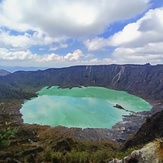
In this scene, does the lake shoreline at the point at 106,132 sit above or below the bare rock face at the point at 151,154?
below

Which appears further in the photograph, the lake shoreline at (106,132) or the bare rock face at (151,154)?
the lake shoreline at (106,132)

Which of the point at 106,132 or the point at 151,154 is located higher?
the point at 151,154

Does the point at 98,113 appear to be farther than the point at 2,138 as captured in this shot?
Yes

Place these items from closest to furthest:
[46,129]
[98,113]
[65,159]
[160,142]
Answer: [160,142] < [65,159] < [46,129] < [98,113]

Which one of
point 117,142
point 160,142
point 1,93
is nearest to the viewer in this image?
point 160,142

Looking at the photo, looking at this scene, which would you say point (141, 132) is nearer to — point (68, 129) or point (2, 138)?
point (68, 129)

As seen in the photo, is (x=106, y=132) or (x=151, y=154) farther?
(x=106, y=132)

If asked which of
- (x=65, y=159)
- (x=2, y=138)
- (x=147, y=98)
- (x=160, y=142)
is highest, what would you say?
(x=160, y=142)

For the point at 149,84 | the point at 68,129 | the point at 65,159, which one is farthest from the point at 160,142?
the point at 149,84

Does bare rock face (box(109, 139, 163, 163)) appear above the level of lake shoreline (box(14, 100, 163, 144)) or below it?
above

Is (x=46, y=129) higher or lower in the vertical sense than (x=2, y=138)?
lower

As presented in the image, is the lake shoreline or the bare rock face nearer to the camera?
the bare rock face
